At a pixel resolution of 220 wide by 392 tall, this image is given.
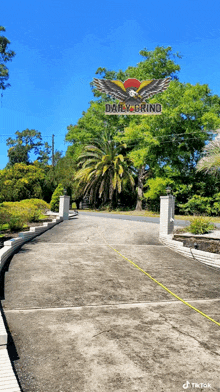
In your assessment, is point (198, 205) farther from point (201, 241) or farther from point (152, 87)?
point (201, 241)

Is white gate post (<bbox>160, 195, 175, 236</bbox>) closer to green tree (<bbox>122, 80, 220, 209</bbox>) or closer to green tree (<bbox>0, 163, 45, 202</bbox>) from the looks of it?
green tree (<bbox>122, 80, 220, 209</bbox>)

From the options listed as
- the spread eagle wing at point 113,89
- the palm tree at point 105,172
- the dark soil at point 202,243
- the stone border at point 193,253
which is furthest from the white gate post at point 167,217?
the palm tree at point 105,172

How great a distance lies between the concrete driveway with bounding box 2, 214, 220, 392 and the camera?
396 cm

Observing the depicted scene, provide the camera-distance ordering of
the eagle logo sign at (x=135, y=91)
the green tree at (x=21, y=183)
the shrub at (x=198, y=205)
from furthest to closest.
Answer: the green tree at (x=21, y=183) < the shrub at (x=198, y=205) < the eagle logo sign at (x=135, y=91)

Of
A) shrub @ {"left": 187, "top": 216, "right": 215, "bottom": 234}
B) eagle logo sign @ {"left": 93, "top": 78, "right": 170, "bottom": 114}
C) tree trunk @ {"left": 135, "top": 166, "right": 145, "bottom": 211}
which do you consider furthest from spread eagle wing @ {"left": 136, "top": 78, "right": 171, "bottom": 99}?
shrub @ {"left": 187, "top": 216, "right": 215, "bottom": 234}

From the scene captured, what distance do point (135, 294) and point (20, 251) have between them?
207 inches

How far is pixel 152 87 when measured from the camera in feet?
103

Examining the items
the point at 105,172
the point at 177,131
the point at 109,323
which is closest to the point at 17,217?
the point at 109,323

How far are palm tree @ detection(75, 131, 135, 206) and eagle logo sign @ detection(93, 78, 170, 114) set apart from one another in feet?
16.3

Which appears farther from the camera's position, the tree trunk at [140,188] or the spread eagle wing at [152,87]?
the tree trunk at [140,188]

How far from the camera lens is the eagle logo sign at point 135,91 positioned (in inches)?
1105

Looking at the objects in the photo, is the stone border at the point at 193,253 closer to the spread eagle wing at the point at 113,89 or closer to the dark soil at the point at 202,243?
the dark soil at the point at 202,243

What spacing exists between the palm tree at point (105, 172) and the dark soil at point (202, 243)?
19542 mm

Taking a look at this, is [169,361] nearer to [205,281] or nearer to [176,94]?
[205,281]
